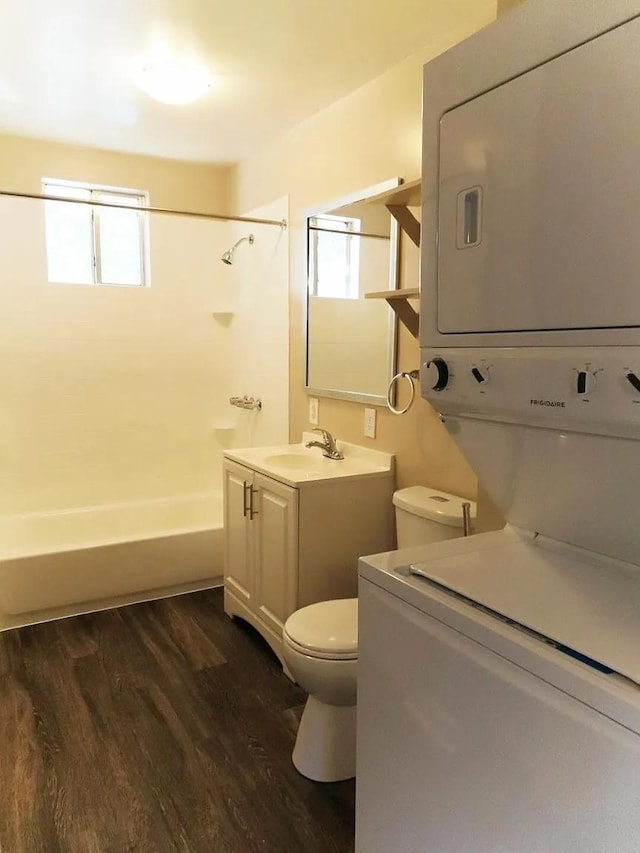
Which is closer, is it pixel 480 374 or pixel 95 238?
pixel 480 374

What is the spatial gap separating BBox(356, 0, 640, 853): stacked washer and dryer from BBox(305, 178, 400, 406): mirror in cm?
128

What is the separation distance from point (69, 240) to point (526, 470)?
3.35 metres

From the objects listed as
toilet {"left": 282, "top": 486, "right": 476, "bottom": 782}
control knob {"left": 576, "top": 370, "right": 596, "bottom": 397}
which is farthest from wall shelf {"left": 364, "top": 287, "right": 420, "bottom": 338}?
control knob {"left": 576, "top": 370, "right": 596, "bottom": 397}

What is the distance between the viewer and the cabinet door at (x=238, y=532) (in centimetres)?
268

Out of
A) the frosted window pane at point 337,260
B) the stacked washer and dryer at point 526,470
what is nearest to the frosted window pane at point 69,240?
the frosted window pane at point 337,260

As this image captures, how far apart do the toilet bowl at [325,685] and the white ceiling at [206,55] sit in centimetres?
198

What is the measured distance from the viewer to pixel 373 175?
2555 mm

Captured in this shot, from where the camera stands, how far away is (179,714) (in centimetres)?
219

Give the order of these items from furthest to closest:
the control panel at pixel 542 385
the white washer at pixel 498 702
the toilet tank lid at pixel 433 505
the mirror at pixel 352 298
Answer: the mirror at pixel 352 298 → the toilet tank lid at pixel 433 505 → the control panel at pixel 542 385 → the white washer at pixel 498 702

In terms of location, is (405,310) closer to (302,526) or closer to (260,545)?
(302,526)

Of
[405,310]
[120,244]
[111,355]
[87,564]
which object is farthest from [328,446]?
[120,244]

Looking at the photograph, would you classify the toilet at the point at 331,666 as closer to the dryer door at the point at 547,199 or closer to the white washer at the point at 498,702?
the white washer at the point at 498,702

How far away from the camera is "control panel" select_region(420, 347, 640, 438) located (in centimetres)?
91

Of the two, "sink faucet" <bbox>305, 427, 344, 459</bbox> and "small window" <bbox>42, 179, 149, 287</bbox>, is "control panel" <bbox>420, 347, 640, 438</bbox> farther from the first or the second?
"small window" <bbox>42, 179, 149, 287</bbox>
